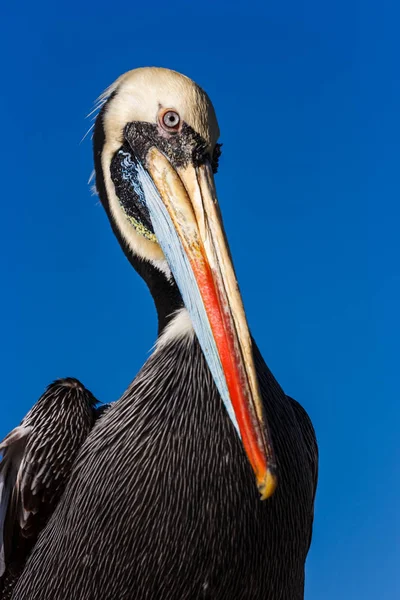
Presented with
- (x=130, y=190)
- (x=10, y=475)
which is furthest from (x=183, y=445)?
(x=130, y=190)

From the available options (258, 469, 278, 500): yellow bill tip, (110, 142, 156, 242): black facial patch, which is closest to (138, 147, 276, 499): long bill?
(258, 469, 278, 500): yellow bill tip

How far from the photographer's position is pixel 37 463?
4.33 metres

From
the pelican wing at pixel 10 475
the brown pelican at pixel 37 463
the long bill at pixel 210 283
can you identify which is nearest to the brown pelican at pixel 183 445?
the long bill at pixel 210 283

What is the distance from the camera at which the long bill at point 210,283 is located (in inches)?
128

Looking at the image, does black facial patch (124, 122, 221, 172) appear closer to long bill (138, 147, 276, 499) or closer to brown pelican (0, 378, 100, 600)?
long bill (138, 147, 276, 499)

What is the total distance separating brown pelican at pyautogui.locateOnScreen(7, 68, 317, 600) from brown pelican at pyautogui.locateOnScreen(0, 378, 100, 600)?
16 cm

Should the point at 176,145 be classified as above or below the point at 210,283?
above

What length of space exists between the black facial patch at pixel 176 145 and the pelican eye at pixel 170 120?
0.12 feet

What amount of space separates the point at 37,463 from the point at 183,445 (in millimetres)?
1055

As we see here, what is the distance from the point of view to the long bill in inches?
128

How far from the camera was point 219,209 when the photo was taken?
389 centimetres

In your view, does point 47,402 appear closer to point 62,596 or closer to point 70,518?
point 70,518

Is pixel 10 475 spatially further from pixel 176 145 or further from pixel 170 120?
pixel 170 120

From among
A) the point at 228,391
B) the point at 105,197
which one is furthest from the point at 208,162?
the point at 228,391
